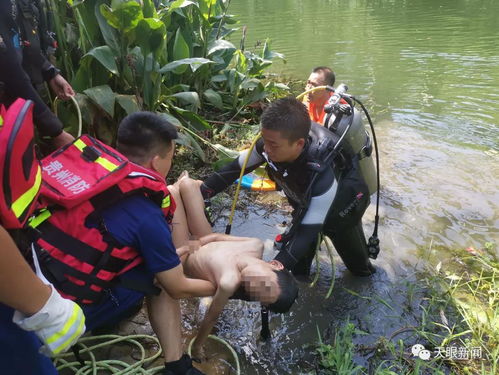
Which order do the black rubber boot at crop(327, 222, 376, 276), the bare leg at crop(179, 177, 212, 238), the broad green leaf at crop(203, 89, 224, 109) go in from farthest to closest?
the broad green leaf at crop(203, 89, 224, 109)
the black rubber boot at crop(327, 222, 376, 276)
the bare leg at crop(179, 177, 212, 238)

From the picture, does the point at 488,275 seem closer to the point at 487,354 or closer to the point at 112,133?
the point at 487,354

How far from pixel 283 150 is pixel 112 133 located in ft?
7.78

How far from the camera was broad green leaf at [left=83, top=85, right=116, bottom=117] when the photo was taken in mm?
3812

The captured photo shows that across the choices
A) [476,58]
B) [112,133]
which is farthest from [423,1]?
[112,133]

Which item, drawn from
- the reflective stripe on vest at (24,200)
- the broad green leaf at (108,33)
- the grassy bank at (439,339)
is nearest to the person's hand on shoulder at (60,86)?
the broad green leaf at (108,33)

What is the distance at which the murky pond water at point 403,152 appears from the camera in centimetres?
288

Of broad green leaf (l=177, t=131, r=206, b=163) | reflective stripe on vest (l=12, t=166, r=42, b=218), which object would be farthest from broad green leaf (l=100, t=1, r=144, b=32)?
reflective stripe on vest (l=12, t=166, r=42, b=218)

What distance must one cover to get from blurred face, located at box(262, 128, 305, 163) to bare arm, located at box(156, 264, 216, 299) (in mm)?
870

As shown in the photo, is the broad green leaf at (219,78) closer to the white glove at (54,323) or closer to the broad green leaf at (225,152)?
the broad green leaf at (225,152)

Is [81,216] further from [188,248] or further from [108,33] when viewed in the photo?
[108,33]

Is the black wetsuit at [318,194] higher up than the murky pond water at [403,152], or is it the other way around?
the black wetsuit at [318,194]

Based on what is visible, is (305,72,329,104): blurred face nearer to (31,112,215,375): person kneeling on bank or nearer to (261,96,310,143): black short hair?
(261,96,310,143): black short hair

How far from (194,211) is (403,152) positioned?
3.84 meters

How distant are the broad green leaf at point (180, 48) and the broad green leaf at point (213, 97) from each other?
663 mm
